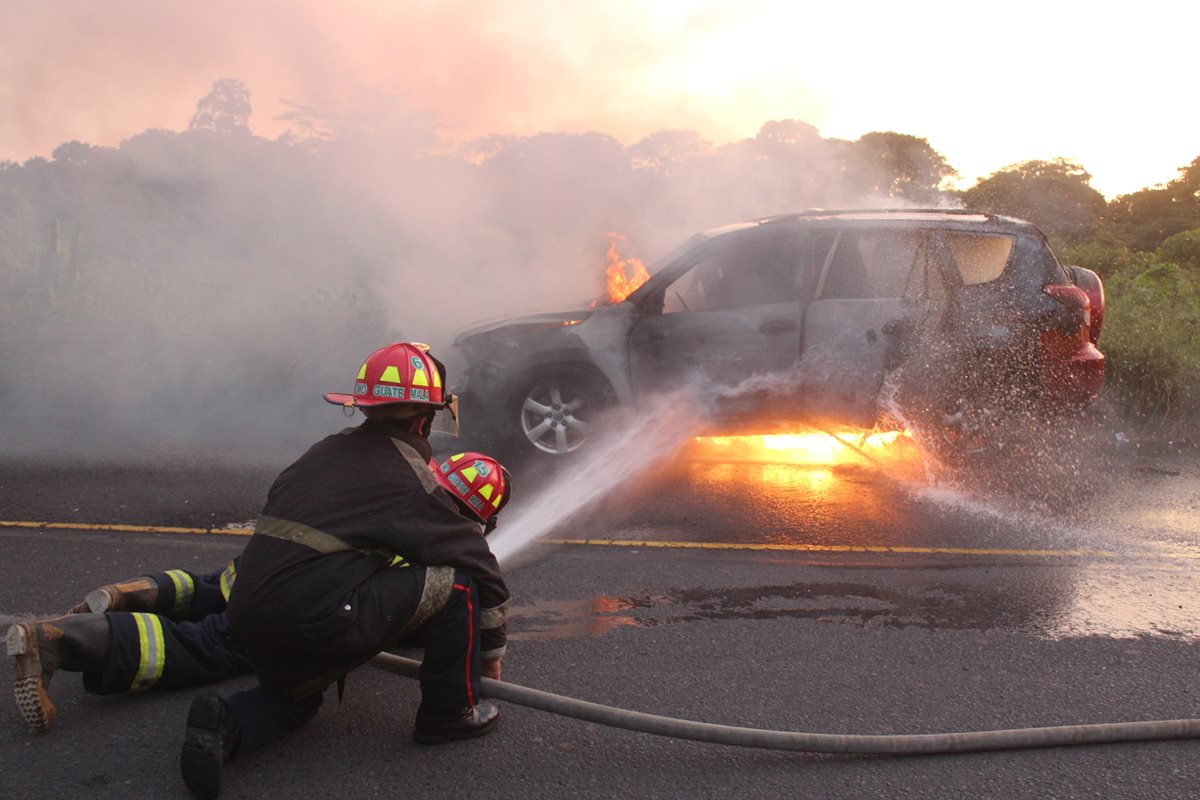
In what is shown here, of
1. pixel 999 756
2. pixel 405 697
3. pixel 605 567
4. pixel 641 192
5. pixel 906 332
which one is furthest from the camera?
pixel 641 192

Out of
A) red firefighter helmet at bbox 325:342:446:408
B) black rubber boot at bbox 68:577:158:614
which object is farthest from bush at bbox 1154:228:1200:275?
black rubber boot at bbox 68:577:158:614

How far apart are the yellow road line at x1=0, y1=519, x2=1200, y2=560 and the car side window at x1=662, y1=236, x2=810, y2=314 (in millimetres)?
2217

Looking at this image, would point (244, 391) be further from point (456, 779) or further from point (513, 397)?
point (456, 779)

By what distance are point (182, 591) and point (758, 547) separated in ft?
9.47

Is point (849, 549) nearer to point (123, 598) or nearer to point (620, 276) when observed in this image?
point (123, 598)

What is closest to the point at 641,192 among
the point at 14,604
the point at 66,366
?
the point at 66,366

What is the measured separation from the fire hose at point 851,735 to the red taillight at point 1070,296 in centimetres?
420

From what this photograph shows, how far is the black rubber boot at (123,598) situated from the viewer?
325cm

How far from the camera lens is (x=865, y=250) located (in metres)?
6.88

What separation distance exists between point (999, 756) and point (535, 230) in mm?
9189

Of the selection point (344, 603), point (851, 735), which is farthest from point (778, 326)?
point (344, 603)

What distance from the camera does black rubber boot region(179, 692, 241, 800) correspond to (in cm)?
268

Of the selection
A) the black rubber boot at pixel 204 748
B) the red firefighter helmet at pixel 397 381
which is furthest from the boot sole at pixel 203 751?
the red firefighter helmet at pixel 397 381

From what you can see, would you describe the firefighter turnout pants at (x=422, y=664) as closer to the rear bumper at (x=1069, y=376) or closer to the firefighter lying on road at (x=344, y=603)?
the firefighter lying on road at (x=344, y=603)
